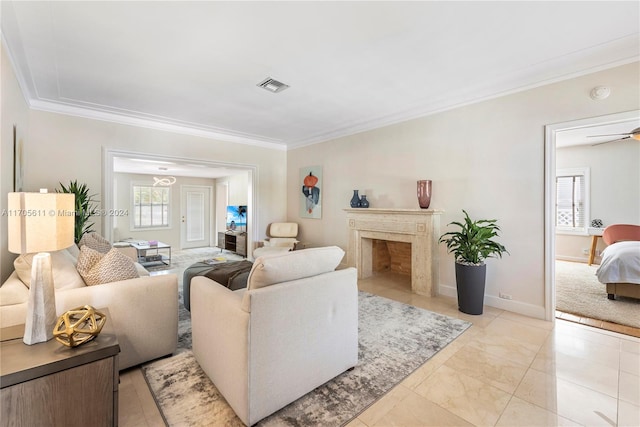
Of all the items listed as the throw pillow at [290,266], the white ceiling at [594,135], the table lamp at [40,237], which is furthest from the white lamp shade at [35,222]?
the white ceiling at [594,135]

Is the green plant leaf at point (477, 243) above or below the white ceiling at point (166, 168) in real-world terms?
below

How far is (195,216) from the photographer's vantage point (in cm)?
936

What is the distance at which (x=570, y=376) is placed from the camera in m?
2.11

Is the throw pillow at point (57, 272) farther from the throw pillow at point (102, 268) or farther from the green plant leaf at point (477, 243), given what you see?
the green plant leaf at point (477, 243)

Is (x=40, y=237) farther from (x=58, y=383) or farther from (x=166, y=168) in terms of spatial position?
(x=166, y=168)

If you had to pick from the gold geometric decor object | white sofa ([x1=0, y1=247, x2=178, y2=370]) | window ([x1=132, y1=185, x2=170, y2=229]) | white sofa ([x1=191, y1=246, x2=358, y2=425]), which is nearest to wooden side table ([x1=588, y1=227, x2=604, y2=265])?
white sofa ([x1=191, y1=246, x2=358, y2=425])

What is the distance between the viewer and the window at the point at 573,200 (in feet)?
19.7

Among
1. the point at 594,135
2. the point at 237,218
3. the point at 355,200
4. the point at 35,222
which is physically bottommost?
the point at 237,218

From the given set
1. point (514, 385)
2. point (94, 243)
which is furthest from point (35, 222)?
point (514, 385)

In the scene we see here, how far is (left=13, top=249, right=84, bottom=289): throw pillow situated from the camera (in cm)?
184

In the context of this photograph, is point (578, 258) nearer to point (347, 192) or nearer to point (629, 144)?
point (629, 144)

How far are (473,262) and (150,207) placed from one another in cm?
875

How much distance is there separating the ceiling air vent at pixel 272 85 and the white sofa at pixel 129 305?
2315 mm

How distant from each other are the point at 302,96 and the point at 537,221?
3181mm
